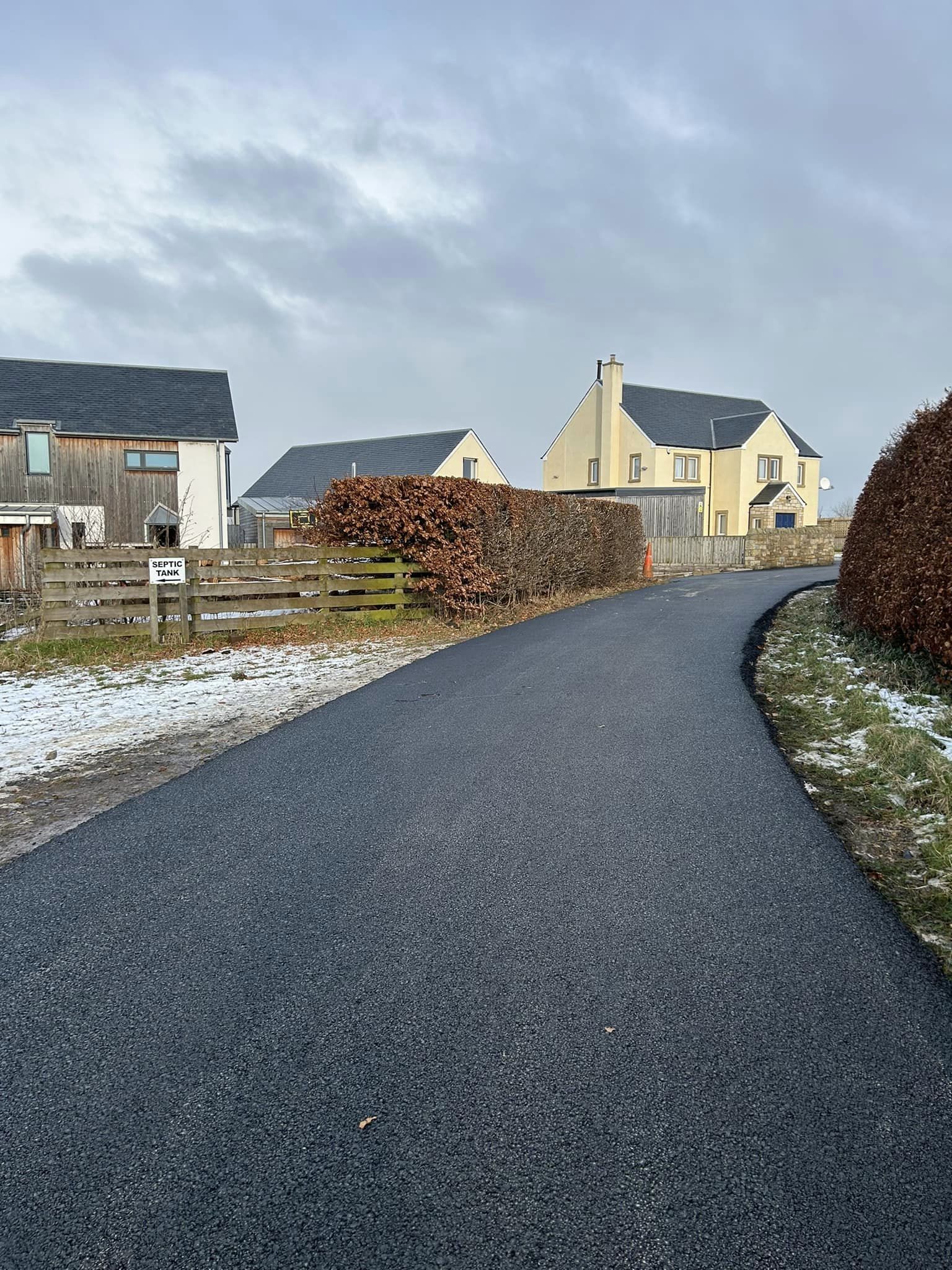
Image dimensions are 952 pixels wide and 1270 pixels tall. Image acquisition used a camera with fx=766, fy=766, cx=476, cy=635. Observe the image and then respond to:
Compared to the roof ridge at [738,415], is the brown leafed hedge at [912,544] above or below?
below

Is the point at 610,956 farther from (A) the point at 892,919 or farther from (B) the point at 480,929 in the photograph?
(A) the point at 892,919

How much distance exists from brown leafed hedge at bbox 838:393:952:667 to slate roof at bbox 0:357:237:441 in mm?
25137

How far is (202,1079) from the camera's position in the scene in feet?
7.88

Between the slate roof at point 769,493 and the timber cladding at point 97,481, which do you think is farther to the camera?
the slate roof at point 769,493

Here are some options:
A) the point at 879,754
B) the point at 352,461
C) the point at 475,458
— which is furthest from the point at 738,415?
the point at 879,754

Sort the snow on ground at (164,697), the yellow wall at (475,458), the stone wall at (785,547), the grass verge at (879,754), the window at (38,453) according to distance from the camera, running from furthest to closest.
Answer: the yellow wall at (475,458) < the stone wall at (785,547) < the window at (38,453) < the snow on ground at (164,697) < the grass verge at (879,754)

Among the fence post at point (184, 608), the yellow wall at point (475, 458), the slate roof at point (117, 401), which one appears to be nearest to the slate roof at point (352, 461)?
the yellow wall at point (475, 458)

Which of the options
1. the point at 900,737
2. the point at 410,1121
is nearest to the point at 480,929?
the point at 410,1121

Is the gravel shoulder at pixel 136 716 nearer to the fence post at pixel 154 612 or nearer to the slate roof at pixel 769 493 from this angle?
the fence post at pixel 154 612

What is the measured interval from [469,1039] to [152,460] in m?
30.1

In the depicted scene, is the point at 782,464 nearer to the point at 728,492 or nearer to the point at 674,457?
the point at 728,492

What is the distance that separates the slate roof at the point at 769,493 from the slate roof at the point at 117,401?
29.7 metres

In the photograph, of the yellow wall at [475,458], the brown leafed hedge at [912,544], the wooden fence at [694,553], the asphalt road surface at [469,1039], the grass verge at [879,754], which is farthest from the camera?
the yellow wall at [475,458]

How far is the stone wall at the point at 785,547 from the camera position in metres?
31.4
